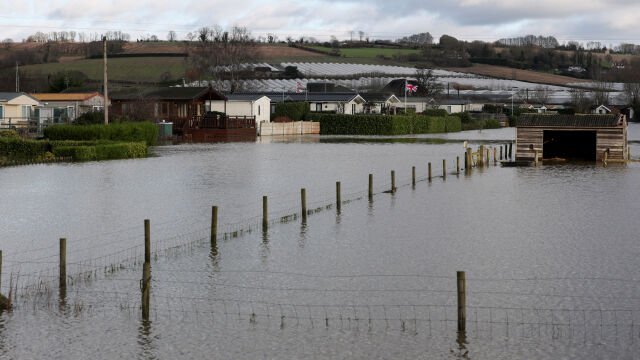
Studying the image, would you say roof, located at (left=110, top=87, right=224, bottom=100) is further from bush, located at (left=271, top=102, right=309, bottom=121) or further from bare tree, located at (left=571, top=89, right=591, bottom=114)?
bare tree, located at (left=571, top=89, right=591, bottom=114)

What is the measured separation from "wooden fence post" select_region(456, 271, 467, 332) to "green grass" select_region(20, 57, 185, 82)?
148925 millimetres

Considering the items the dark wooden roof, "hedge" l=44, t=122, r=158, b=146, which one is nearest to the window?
"hedge" l=44, t=122, r=158, b=146

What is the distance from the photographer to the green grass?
170 metres

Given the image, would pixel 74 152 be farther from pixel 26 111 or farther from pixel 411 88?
pixel 411 88

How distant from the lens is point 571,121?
60.4 metres

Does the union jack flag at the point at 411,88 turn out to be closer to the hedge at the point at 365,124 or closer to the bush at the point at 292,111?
the hedge at the point at 365,124

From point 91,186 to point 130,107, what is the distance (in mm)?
50356

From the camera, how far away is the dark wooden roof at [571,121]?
60.3 metres

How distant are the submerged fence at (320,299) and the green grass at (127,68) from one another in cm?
14237

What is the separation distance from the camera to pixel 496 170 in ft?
196

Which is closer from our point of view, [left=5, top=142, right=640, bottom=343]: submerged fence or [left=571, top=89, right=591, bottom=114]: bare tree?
[left=5, top=142, right=640, bottom=343]: submerged fence

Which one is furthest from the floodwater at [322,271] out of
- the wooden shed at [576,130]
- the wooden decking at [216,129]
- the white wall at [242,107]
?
the white wall at [242,107]

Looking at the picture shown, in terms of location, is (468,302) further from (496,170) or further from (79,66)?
(79,66)

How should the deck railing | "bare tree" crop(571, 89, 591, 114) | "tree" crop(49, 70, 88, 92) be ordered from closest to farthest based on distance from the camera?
the deck railing → "tree" crop(49, 70, 88, 92) → "bare tree" crop(571, 89, 591, 114)
